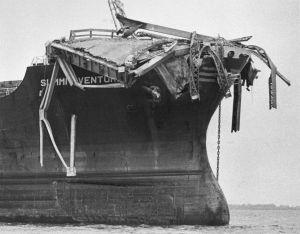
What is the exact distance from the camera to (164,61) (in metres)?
18.2

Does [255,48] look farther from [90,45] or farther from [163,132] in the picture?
[90,45]

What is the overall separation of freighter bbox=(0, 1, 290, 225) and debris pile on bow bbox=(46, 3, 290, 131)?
36 mm

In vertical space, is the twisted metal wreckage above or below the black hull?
above

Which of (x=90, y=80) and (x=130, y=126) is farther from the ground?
(x=90, y=80)

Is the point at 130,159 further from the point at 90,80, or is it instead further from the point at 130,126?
the point at 90,80

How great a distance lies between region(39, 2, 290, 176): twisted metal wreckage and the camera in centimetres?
1795

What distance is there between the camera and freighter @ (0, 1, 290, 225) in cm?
1898

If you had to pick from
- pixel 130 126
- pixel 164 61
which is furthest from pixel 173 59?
pixel 130 126

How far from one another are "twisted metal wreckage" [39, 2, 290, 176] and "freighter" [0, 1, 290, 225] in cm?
4

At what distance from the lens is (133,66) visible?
1748 cm

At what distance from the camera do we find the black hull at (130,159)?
63.6 ft

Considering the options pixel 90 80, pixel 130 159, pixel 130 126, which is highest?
pixel 90 80

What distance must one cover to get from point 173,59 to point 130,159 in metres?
3.80

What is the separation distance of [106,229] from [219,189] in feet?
16.2
